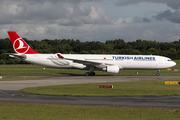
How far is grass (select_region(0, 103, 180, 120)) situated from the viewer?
481 inches

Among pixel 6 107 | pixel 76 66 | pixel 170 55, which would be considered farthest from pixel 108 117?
pixel 170 55

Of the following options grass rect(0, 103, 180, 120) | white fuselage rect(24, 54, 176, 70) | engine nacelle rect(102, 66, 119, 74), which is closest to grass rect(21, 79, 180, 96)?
grass rect(0, 103, 180, 120)

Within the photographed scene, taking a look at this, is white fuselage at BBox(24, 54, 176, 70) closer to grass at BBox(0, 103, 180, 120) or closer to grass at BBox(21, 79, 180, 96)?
grass at BBox(21, 79, 180, 96)

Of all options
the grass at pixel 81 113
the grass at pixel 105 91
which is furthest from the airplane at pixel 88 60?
the grass at pixel 81 113

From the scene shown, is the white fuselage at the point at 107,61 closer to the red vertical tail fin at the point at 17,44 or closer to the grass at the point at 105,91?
the red vertical tail fin at the point at 17,44

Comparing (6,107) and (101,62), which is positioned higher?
(101,62)

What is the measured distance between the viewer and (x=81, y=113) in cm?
1334

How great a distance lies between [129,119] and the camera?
11945mm

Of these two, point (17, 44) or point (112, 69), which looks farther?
point (17, 44)

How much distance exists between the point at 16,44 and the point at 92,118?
38.2 m

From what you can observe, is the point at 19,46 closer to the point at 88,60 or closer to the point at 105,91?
the point at 88,60

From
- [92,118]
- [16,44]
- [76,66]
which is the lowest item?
[92,118]

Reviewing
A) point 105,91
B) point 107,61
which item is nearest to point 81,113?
point 105,91

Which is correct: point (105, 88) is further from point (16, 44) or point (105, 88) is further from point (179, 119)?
point (16, 44)
